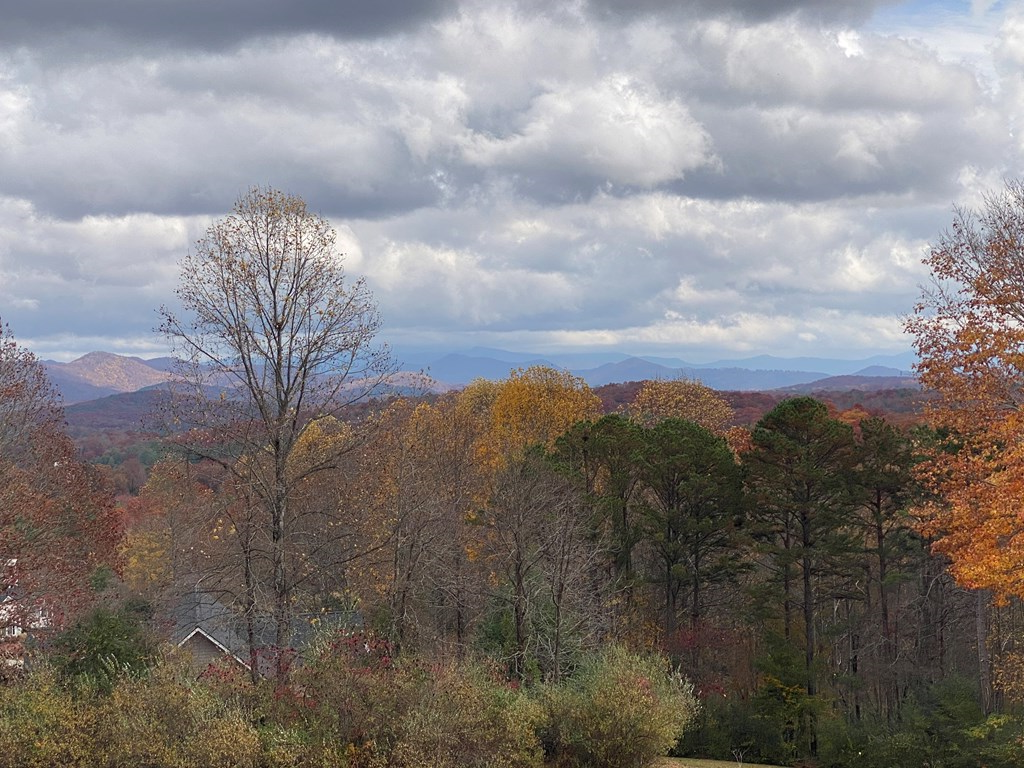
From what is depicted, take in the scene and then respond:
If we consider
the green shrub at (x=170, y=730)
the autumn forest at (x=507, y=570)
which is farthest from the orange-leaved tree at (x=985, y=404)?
the green shrub at (x=170, y=730)

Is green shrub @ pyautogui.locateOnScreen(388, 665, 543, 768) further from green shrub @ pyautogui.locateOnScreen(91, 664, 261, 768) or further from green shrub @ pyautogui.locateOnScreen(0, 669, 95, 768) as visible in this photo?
green shrub @ pyautogui.locateOnScreen(0, 669, 95, 768)

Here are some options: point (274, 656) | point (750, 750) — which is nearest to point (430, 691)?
point (274, 656)

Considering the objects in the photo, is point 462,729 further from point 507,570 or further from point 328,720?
point 507,570

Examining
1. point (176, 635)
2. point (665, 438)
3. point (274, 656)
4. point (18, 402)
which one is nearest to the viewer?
point (274, 656)

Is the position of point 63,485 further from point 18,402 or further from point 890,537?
point 890,537

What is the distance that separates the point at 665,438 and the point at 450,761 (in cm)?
2164

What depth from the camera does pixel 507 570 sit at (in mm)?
27281

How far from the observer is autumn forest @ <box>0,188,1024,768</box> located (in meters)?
14.2

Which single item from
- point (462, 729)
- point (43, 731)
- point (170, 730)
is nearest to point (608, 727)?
point (462, 729)

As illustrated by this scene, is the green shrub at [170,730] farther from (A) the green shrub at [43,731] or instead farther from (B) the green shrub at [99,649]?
(B) the green shrub at [99,649]

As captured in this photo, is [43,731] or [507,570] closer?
[43,731]

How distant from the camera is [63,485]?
97.4 ft

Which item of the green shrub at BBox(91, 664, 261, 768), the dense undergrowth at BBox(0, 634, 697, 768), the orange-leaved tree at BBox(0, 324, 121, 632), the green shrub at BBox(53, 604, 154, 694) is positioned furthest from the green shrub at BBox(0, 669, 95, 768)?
the orange-leaved tree at BBox(0, 324, 121, 632)

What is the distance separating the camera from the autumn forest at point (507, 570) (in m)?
14.2
